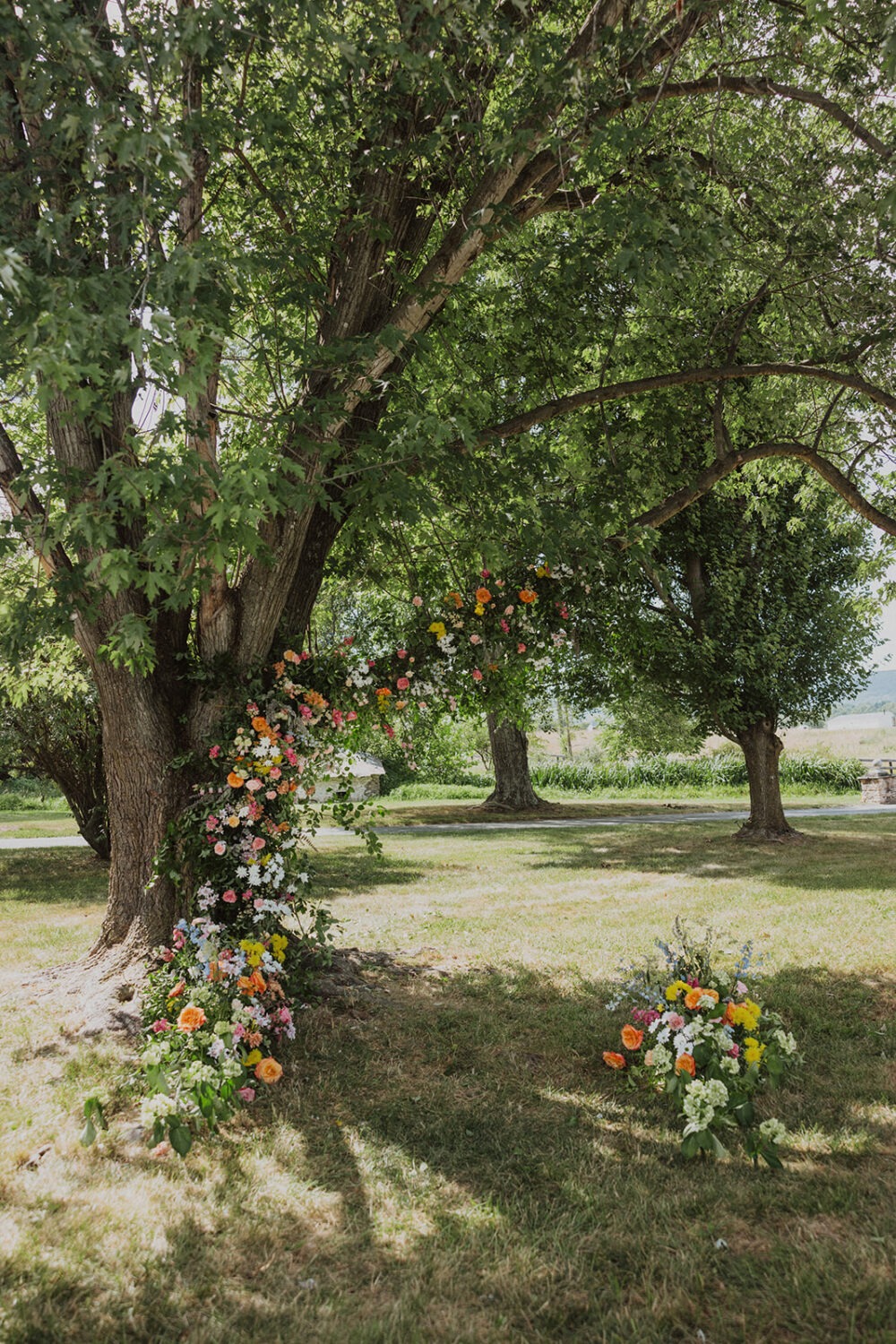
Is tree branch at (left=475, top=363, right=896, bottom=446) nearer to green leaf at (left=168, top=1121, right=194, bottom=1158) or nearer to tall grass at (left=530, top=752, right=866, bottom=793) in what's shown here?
green leaf at (left=168, top=1121, right=194, bottom=1158)

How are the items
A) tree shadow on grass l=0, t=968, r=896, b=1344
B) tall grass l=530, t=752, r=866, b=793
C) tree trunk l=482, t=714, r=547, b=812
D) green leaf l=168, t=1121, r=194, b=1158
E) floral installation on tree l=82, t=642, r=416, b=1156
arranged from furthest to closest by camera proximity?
tall grass l=530, t=752, r=866, b=793 < tree trunk l=482, t=714, r=547, b=812 < floral installation on tree l=82, t=642, r=416, b=1156 < green leaf l=168, t=1121, r=194, b=1158 < tree shadow on grass l=0, t=968, r=896, b=1344

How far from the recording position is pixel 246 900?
5367mm

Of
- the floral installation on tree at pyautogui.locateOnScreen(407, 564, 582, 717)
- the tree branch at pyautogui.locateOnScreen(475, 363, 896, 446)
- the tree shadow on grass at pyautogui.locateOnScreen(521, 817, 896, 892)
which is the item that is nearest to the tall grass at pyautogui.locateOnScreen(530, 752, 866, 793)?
the tree shadow on grass at pyautogui.locateOnScreen(521, 817, 896, 892)

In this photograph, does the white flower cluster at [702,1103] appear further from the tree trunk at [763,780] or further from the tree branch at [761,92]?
the tree trunk at [763,780]

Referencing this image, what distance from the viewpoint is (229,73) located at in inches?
149

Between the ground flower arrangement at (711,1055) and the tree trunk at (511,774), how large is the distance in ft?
58.7

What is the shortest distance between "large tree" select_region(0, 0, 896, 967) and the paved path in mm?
11632

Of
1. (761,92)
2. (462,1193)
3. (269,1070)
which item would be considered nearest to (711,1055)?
(462,1193)

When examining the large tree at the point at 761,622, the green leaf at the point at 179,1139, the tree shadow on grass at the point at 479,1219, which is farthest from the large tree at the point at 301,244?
the large tree at the point at 761,622

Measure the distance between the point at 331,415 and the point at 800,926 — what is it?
6.46 metres

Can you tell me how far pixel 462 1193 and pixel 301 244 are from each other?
4.99 metres

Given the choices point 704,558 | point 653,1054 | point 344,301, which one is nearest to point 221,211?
point 344,301

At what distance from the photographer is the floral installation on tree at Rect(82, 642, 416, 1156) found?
436 centimetres

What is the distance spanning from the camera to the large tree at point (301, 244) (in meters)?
3.79
